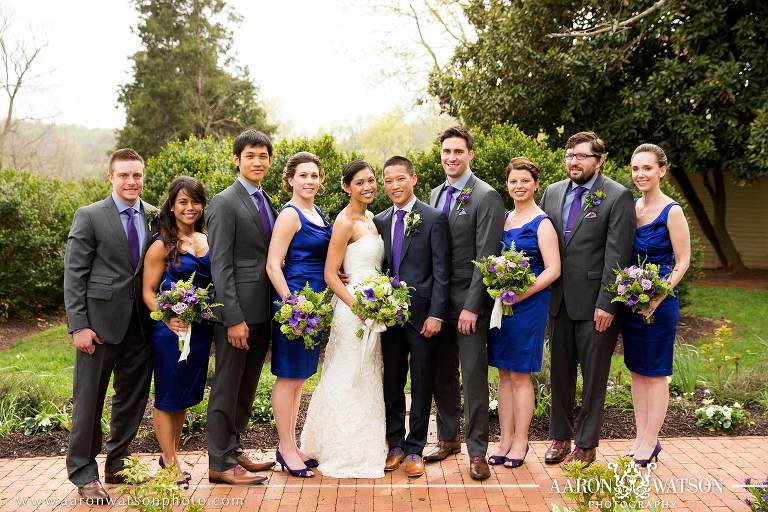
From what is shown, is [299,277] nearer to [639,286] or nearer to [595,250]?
[595,250]

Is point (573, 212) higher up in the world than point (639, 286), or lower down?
higher up

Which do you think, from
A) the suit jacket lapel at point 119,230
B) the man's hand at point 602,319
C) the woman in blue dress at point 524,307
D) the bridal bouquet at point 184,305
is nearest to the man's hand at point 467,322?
the woman in blue dress at point 524,307

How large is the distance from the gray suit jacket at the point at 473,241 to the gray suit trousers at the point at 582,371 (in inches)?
26.7

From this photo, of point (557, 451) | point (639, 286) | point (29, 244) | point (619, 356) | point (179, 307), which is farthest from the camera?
point (29, 244)

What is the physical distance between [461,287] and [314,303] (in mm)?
1142

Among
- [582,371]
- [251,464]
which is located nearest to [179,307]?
[251,464]

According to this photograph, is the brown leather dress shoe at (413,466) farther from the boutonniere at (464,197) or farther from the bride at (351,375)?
the boutonniere at (464,197)

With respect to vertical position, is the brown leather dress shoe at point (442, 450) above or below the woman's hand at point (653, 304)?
below

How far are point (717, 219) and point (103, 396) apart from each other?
16961 mm

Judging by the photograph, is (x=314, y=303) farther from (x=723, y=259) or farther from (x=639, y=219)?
(x=723, y=259)

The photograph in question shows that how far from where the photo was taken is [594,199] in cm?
524

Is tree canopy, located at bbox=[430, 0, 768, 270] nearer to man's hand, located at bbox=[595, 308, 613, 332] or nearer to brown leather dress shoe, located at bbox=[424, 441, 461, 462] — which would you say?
man's hand, located at bbox=[595, 308, 613, 332]

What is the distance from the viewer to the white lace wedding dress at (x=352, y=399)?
5.30m

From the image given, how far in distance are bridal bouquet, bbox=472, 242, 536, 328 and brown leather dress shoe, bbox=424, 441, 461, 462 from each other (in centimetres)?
140
